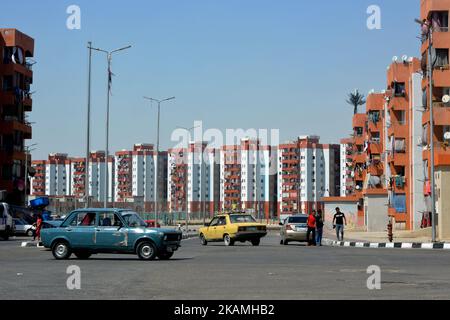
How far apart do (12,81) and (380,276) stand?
72.2 m

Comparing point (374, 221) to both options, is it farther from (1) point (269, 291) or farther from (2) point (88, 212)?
(1) point (269, 291)

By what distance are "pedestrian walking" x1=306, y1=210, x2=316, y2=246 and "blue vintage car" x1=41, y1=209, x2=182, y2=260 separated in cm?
1509

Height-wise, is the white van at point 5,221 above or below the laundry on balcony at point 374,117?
below

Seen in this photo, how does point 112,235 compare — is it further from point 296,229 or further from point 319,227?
point 296,229

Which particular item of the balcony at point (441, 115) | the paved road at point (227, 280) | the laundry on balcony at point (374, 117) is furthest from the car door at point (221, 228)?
the laundry on balcony at point (374, 117)

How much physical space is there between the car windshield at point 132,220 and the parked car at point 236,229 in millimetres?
14900

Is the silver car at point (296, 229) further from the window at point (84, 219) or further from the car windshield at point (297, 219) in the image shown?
the window at point (84, 219)

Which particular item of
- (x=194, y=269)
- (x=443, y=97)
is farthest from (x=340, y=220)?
(x=194, y=269)

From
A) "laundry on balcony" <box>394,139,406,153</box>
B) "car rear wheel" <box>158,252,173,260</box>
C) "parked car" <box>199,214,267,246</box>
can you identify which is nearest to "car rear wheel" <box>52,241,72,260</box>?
"car rear wheel" <box>158,252,173,260</box>

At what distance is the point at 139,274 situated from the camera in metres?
20.0

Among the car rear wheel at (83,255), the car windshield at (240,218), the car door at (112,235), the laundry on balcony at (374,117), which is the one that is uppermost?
the laundry on balcony at (374,117)

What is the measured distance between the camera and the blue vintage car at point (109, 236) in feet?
88.7

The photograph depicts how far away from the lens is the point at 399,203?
8650 centimetres
